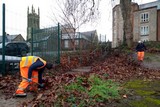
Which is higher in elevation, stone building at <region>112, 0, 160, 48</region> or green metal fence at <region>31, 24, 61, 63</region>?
stone building at <region>112, 0, 160, 48</region>

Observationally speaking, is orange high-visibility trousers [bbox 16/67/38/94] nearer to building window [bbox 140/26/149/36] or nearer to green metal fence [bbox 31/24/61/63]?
green metal fence [bbox 31/24/61/63]

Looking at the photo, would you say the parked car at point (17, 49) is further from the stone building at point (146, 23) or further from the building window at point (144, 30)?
the building window at point (144, 30)

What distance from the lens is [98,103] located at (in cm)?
401

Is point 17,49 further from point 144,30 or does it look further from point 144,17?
point 144,17

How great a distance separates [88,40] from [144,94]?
12.3 metres

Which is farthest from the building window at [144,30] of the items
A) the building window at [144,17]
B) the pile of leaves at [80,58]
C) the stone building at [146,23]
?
the pile of leaves at [80,58]

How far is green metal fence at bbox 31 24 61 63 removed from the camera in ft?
31.9

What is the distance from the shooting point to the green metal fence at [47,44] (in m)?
9.73

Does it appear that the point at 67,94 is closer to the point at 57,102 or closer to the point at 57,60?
the point at 57,102

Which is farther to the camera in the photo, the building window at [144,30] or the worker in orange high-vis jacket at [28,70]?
the building window at [144,30]

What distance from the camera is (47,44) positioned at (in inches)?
413

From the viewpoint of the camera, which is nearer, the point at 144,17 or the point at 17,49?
the point at 17,49

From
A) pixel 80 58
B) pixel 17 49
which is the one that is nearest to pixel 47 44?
pixel 17 49

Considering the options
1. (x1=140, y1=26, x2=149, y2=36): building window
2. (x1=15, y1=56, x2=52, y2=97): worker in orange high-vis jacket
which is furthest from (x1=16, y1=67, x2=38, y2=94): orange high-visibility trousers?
(x1=140, y1=26, x2=149, y2=36): building window
